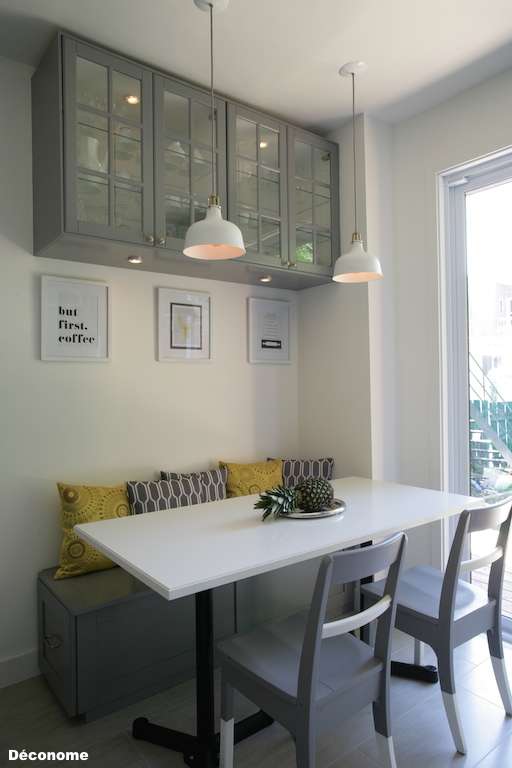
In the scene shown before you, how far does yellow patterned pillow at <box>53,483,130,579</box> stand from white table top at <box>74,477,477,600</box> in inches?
16.9

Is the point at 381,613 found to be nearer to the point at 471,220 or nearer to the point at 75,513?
Answer: the point at 75,513

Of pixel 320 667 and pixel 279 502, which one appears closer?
pixel 320 667

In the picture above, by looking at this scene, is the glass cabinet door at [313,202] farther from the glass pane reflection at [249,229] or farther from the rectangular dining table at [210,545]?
the rectangular dining table at [210,545]

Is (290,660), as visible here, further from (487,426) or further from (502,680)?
(487,426)

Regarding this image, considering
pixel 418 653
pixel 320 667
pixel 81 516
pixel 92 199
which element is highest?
pixel 92 199

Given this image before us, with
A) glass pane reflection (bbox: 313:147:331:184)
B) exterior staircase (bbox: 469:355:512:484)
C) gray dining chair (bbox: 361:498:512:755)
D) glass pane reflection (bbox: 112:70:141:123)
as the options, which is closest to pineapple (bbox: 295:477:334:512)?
gray dining chair (bbox: 361:498:512:755)

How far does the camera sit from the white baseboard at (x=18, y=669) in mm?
2258

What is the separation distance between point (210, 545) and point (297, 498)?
1.60 ft

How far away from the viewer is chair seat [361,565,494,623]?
185cm

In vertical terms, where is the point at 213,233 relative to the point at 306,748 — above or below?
above

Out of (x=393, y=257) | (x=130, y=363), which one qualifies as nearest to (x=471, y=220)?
(x=393, y=257)

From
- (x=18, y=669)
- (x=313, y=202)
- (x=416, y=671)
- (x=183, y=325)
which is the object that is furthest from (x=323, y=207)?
(x=18, y=669)

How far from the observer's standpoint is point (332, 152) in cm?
312

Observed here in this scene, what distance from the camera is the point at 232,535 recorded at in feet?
5.75
